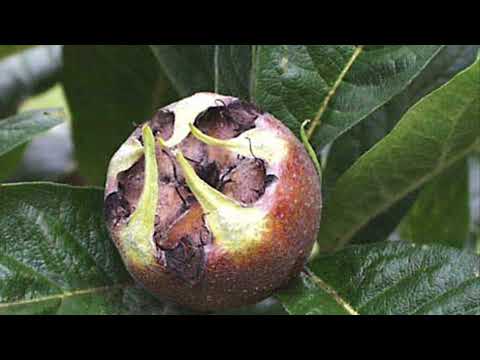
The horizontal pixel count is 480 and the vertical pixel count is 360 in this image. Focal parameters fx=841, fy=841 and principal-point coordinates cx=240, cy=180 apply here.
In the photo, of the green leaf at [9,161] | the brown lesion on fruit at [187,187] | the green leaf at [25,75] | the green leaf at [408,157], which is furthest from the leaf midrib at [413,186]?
the green leaf at [25,75]

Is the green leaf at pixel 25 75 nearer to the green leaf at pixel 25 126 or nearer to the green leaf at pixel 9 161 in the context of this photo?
the green leaf at pixel 9 161

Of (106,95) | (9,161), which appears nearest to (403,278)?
(9,161)

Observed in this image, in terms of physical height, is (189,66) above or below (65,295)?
above

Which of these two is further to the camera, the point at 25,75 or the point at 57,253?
the point at 25,75

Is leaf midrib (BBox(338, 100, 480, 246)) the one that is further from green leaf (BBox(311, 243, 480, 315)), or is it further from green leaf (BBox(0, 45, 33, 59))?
green leaf (BBox(0, 45, 33, 59))

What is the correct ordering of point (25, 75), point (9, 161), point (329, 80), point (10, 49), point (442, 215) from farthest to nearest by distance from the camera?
point (25, 75)
point (10, 49)
point (442, 215)
point (9, 161)
point (329, 80)

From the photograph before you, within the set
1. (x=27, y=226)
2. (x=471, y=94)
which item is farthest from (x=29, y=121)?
(x=471, y=94)

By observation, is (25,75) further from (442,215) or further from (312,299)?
(312,299)

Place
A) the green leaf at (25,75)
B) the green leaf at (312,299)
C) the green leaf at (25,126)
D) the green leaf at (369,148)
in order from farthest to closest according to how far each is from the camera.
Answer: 1. the green leaf at (25,75)
2. the green leaf at (369,148)
3. the green leaf at (25,126)
4. the green leaf at (312,299)

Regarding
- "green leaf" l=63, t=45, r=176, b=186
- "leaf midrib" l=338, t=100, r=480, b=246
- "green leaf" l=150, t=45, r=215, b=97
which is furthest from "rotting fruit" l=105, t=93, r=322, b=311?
"green leaf" l=63, t=45, r=176, b=186
